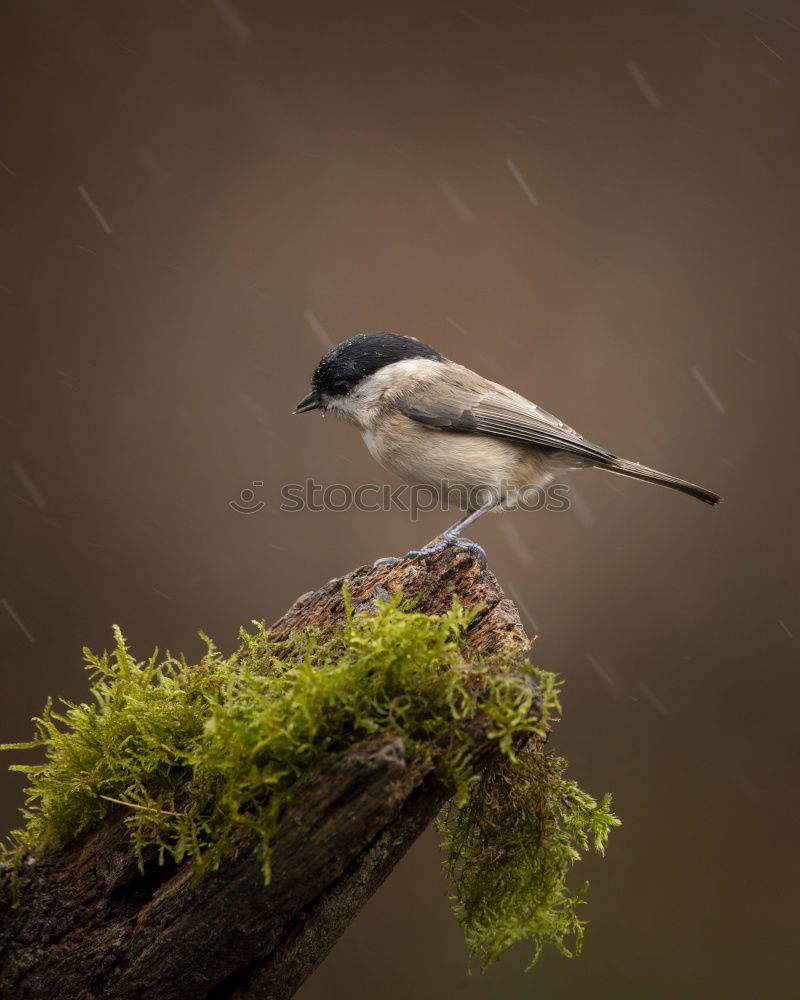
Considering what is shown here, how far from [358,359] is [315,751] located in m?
1.90

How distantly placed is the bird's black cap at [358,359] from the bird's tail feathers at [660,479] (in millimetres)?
938

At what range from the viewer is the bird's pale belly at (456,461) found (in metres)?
3.14

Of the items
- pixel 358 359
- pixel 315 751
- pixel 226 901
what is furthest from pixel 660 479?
pixel 226 901

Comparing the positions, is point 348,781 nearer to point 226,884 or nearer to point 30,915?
point 226,884

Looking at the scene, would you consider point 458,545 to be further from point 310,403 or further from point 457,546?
point 310,403

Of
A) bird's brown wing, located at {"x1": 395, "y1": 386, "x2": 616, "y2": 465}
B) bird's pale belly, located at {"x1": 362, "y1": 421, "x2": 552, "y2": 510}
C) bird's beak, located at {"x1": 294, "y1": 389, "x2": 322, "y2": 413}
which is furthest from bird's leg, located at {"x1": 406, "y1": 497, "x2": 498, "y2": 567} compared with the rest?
bird's beak, located at {"x1": 294, "y1": 389, "x2": 322, "y2": 413}

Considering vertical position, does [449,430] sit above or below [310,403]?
below

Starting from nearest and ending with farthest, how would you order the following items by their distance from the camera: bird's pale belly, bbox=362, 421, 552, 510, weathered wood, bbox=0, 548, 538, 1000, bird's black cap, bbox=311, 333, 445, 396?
weathered wood, bbox=0, 548, 538, 1000, bird's pale belly, bbox=362, 421, 552, 510, bird's black cap, bbox=311, 333, 445, 396

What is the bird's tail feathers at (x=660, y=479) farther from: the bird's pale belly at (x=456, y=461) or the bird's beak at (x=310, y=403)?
the bird's beak at (x=310, y=403)

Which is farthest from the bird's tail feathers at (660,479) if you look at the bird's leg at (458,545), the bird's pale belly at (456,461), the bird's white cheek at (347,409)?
the bird's white cheek at (347,409)

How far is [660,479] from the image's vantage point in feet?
10.4

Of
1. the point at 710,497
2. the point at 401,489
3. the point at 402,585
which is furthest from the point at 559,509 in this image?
the point at 402,585

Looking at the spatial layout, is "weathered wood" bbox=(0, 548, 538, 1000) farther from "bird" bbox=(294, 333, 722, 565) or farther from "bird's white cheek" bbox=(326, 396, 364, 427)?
"bird's white cheek" bbox=(326, 396, 364, 427)

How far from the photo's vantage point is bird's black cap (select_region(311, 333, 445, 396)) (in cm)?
326
